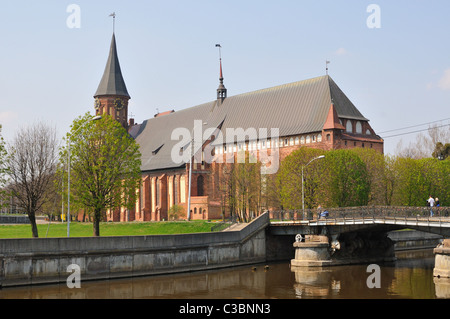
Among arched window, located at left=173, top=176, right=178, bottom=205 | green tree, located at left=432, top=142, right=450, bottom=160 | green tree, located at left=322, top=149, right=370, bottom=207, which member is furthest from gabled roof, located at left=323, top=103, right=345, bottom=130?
arched window, located at left=173, top=176, right=178, bottom=205

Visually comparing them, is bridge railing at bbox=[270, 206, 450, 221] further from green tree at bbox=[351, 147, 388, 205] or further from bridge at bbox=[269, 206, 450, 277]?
green tree at bbox=[351, 147, 388, 205]

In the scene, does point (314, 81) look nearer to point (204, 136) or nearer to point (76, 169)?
point (204, 136)

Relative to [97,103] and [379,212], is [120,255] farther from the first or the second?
[97,103]

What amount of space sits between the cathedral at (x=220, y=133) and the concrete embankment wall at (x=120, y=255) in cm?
2177

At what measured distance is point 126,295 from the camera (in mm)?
36031

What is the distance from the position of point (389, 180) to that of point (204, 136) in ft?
126

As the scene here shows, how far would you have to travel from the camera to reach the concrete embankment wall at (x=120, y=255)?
1512 inches

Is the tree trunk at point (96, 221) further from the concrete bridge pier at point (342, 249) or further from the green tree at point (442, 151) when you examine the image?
the green tree at point (442, 151)

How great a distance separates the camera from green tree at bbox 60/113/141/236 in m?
53.6

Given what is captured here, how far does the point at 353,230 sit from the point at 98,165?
2280 cm

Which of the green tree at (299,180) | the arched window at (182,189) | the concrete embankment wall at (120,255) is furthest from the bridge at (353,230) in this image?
the arched window at (182,189)

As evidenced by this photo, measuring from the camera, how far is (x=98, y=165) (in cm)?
5350

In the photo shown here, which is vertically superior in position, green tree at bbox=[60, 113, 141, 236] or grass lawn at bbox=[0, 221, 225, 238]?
green tree at bbox=[60, 113, 141, 236]
